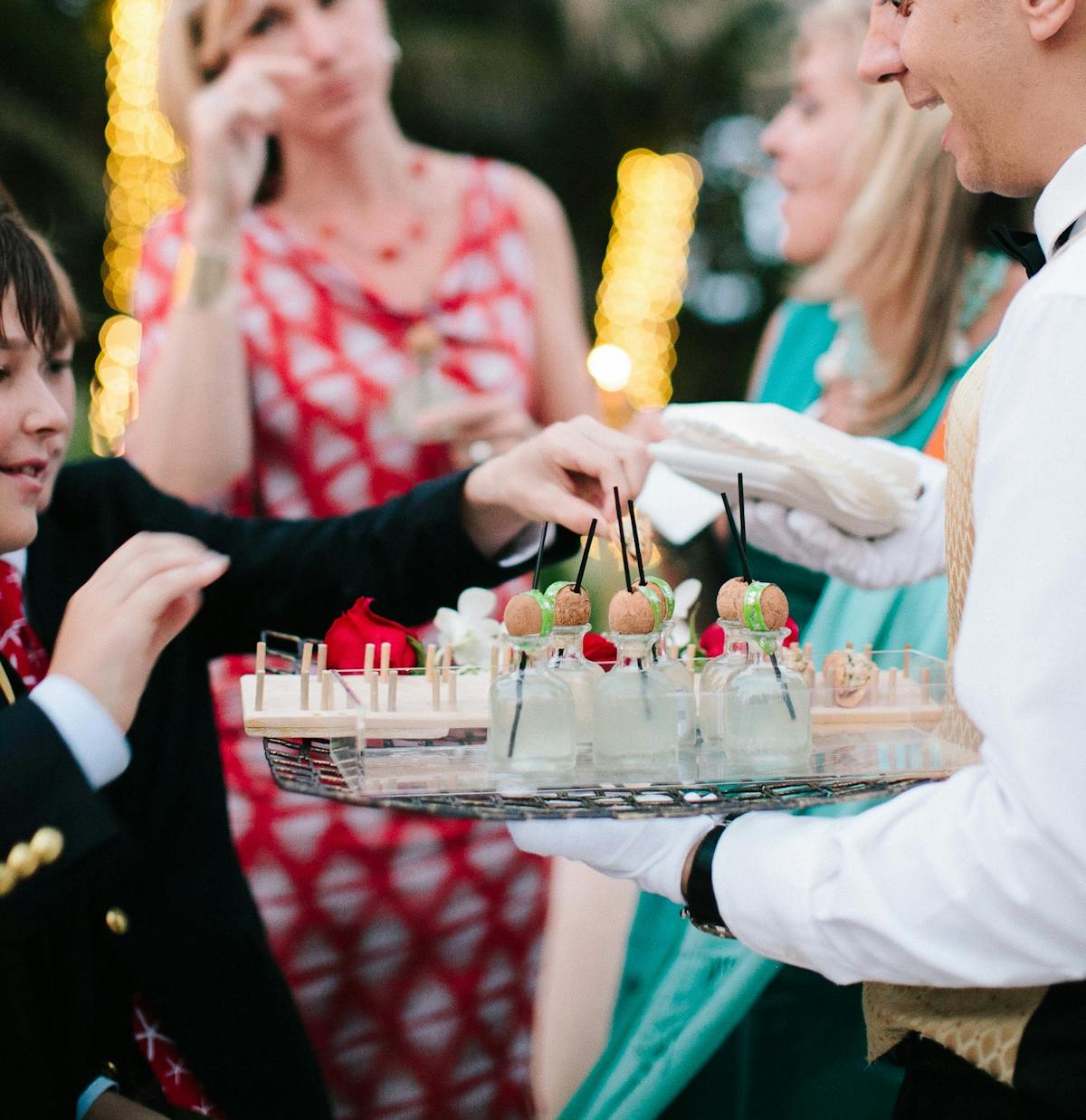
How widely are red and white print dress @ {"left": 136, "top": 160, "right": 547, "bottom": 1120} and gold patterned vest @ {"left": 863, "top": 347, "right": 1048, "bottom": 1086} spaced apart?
3.57 ft

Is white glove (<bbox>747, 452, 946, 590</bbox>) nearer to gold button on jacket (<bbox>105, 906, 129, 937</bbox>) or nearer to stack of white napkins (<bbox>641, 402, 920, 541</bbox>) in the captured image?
stack of white napkins (<bbox>641, 402, 920, 541</bbox>)

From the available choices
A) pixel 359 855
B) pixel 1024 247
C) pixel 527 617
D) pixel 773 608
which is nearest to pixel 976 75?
pixel 1024 247

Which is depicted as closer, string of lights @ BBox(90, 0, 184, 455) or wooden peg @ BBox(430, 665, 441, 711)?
wooden peg @ BBox(430, 665, 441, 711)

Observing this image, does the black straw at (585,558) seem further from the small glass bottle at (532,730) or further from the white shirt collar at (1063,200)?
the white shirt collar at (1063,200)

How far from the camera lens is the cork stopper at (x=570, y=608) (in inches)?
42.3

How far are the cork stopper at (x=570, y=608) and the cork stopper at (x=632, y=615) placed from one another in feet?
0.13

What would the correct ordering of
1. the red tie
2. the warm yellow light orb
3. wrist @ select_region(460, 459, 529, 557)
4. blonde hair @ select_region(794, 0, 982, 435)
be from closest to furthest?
the red tie
wrist @ select_region(460, 459, 529, 557)
blonde hair @ select_region(794, 0, 982, 435)
the warm yellow light orb

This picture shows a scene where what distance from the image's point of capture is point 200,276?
6.59ft

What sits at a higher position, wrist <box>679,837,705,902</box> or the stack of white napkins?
the stack of white napkins

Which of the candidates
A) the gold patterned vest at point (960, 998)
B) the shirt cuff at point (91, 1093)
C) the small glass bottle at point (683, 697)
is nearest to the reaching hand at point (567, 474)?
the small glass bottle at point (683, 697)

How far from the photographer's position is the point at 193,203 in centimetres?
205

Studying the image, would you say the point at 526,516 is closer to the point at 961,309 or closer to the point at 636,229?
the point at 961,309

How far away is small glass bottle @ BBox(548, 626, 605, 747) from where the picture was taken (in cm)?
109

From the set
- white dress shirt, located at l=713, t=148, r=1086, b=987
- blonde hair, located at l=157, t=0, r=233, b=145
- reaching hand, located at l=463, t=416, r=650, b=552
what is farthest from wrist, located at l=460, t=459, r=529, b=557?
blonde hair, located at l=157, t=0, r=233, b=145
